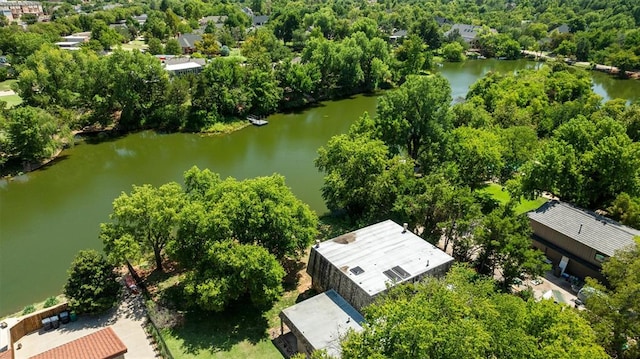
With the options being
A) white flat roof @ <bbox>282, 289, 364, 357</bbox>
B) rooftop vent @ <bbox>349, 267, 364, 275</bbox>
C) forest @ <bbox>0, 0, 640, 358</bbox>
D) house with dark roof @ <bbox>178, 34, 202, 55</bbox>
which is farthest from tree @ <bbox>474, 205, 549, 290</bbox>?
house with dark roof @ <bbox>178, 34, 202, 55</bbox>

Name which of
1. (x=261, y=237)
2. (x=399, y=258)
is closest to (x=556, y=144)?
(x=399, y=258)

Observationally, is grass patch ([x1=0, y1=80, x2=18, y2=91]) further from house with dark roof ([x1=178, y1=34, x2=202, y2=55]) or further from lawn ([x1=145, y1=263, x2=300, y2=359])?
lawn ([x1=145, y1=263, x2=300, y2=359])

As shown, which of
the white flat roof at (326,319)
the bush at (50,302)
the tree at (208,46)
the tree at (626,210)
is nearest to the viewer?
the white flat roof at (326,319)

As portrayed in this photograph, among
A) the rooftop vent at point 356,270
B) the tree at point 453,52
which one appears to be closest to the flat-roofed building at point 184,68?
the rooftop vent at point 356,270

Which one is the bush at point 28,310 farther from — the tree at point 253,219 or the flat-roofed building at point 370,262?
the flat-roofed building at point 370,262

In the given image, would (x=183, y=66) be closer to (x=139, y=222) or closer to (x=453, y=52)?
(x=139, y=222)

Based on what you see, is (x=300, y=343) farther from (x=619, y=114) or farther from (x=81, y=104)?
(x=81, y=104)

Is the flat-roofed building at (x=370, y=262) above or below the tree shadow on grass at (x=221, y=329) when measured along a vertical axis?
above
